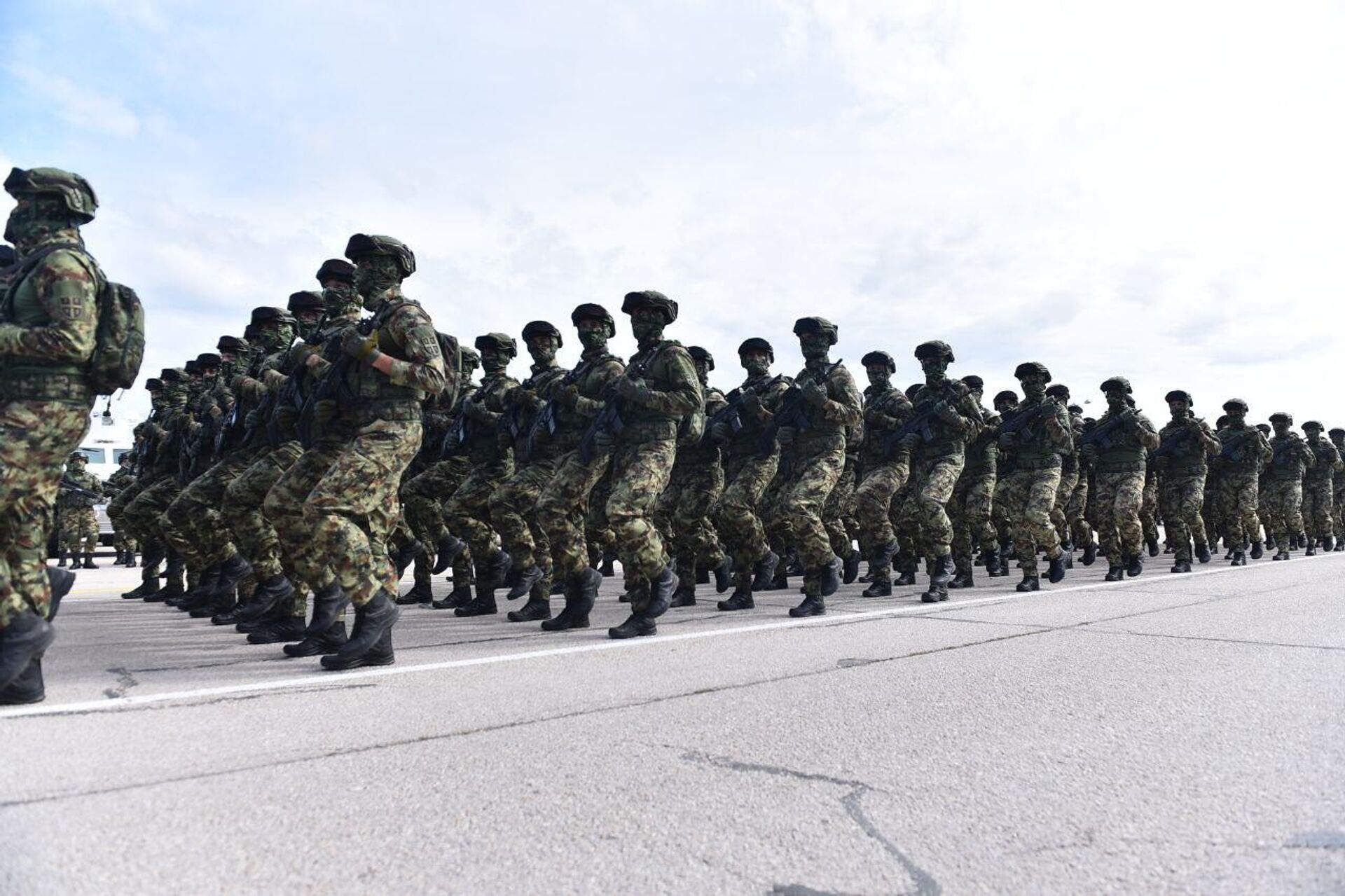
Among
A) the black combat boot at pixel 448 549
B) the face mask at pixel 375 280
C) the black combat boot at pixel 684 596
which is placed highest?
the face mask at pixel 375 280

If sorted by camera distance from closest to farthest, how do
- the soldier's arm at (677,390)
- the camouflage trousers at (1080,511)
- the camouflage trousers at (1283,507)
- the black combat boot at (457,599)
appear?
the soldier's arm at (677,390) < the black combat boot at (457,599) < the camouflage trousers at (1080,511) < the camouflage trousers at (1283,507)

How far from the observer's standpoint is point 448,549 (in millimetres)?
8578

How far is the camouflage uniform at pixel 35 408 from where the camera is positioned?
3.58m

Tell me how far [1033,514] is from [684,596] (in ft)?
12.7

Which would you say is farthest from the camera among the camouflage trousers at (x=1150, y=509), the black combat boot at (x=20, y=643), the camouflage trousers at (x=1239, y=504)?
the camouflage trousers at (x=1150, y=509)

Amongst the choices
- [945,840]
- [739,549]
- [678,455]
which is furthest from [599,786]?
[678,455]

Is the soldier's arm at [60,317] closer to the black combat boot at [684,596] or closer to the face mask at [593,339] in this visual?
the face mask at [593,339]

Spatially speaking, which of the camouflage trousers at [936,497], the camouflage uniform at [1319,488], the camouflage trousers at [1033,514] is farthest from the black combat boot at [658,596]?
the camouflage uniform at [1319,488]

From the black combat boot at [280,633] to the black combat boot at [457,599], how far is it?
229 cm

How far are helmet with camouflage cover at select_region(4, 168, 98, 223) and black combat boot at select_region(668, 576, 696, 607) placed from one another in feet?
18.0

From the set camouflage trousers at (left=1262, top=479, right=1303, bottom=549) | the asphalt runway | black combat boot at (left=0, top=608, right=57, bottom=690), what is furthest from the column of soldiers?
camouflage trousers at (left=1262, top=479, right=1303, bottom=549)

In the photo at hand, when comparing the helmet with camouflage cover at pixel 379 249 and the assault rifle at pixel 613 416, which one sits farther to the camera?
the assault rifle at pixel 613 416

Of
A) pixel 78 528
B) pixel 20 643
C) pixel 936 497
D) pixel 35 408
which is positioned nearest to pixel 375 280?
pixel 35 408

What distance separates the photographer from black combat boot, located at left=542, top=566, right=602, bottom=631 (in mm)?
6125
